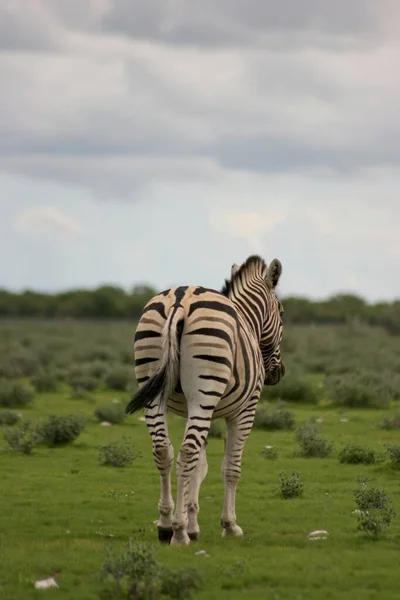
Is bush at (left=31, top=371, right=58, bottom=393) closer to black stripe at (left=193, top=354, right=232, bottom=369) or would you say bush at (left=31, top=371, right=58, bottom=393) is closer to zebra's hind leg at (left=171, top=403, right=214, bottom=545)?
zebra's hind leg at (left=171, top=403, right=214, bottom=545)

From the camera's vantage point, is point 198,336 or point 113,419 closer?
point 198,336

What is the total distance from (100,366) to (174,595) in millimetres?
28603

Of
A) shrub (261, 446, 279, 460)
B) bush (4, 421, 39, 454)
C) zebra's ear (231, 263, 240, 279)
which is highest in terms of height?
zebra's ear (231, 263, 240, 279)

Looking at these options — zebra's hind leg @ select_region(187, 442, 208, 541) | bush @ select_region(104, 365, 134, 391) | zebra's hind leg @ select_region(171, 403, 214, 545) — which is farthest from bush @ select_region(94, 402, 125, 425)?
zebra's hind leg @ select_region(171, 403, 214, 545)

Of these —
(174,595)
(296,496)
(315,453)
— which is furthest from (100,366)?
(174,595)

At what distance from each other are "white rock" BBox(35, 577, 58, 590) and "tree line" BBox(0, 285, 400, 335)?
296ft

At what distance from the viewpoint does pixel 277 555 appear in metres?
10.7

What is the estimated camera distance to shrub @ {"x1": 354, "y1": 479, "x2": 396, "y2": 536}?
38.2ft

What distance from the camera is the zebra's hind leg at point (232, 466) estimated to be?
11.8 meters

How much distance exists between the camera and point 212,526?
1257 centimetres

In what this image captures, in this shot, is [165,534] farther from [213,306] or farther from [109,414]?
[109,414]

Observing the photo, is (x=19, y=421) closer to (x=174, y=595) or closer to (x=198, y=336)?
(x=198, y=336)

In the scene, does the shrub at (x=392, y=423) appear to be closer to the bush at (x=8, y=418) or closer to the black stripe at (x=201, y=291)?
the bush at (x=8, y=418)

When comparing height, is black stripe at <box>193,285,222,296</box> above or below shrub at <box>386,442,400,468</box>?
above
